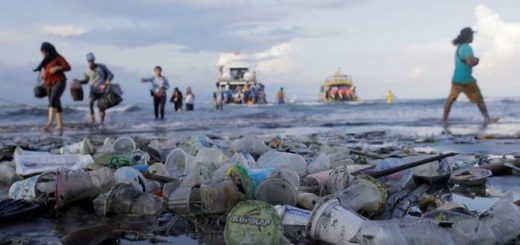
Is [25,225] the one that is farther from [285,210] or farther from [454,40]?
[454,40]

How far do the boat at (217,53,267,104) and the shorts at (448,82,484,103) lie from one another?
2948 cm

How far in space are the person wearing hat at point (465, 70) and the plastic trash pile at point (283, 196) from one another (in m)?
5.57

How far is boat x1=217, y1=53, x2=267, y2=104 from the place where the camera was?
39.3 m

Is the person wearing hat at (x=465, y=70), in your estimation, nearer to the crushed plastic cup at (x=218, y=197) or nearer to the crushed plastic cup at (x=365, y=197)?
the crushed plastic cup at (x=365, y=197)

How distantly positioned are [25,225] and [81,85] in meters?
9.07

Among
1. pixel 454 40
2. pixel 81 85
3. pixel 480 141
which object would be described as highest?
pixel 454 40

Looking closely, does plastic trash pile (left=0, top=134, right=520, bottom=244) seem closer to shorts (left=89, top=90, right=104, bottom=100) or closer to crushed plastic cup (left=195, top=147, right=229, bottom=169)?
crushed plastic cup (left=195, top=147, right=229, bottom=169)

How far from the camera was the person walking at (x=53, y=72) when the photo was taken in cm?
887

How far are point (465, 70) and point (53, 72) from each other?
23.4ft

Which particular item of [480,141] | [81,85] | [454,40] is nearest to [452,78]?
[454,40]

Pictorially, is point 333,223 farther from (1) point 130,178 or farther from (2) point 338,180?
(1) point 130,178

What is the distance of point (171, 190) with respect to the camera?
2639 mm

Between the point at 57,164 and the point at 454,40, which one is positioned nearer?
the point at 57,164

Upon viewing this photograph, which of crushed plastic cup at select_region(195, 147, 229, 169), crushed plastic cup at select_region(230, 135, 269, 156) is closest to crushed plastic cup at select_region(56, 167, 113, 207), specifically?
crushed plastic cup at select_region(195, 147, 229, 169)
